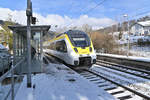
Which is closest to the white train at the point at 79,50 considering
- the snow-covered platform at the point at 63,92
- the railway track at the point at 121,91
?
the railway track at the point at 121,91

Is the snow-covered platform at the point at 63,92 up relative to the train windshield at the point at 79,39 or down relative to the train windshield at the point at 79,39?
down

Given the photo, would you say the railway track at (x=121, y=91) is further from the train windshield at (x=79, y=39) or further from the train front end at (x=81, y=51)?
the train windshield at (x=79, y=39)

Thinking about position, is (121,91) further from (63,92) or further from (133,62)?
(133,62)

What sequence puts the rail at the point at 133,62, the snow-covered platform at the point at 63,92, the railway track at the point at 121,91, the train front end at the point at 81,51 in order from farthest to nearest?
1. the rail at the point at 133,62
2. the train front end at the point at 81,51
3. the railway track at the point at 121,91
4. the snow-covered platform at the point at 63,92

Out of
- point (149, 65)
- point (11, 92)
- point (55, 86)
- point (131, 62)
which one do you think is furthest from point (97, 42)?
point (11, 92)

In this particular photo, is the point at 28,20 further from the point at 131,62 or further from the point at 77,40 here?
the point at 131,62

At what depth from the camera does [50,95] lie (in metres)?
4.41

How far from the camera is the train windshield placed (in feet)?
29.8

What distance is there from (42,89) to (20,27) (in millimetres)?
3889

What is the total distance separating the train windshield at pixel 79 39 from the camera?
9.08 metres

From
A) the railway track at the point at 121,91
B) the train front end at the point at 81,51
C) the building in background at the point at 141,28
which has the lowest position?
the railway track at the point at 121,91

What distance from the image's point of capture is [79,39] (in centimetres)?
939

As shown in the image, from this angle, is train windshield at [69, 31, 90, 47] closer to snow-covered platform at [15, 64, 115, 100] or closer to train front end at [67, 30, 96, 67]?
train front end at [67, 30, 96, 67]

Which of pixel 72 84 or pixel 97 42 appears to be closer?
pixel 72 84
